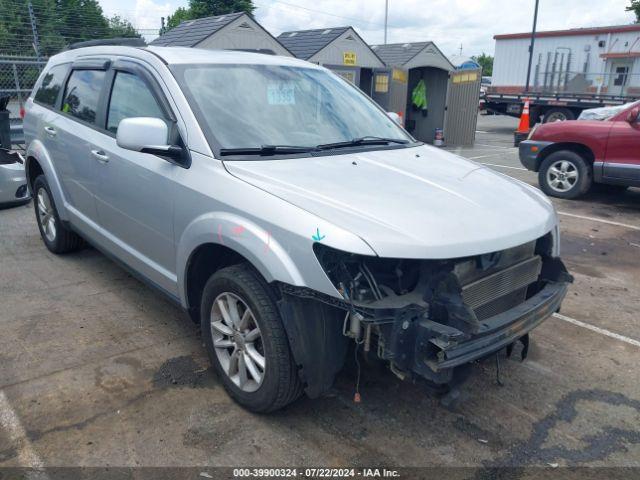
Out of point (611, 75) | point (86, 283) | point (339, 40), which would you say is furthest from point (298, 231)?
point (611, 75)

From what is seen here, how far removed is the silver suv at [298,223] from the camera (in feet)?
7.97

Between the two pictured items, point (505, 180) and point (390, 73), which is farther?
point (390, 73)

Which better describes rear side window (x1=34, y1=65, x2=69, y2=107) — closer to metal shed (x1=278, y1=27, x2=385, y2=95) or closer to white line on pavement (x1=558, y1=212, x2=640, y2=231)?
white line on pavement (x1=558, y1=212, x2=640, y2=231)

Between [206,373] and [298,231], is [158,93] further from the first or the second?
[206,373]

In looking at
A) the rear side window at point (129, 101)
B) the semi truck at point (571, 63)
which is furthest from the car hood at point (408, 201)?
the semi truck at point (571, 63)

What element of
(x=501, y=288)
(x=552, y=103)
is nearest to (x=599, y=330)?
(x=501, y=288)

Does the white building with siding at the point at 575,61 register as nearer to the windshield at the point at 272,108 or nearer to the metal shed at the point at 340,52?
the metal shed at the point at 340,52

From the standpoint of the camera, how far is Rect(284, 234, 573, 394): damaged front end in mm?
2357

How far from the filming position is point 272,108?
3.40m

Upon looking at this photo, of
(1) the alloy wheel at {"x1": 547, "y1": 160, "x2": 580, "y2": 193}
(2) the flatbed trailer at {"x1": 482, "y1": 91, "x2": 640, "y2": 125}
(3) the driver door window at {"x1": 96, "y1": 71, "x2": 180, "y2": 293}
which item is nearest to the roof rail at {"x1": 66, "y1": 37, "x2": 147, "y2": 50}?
(3) the driver door window at {"x1": 96, "y1": 71, "x2": 180, "y2": 293}

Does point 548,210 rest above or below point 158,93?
below

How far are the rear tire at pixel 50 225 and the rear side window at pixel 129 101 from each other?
4.91 ft

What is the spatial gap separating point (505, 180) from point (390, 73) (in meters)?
11.0

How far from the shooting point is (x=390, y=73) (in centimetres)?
1371
